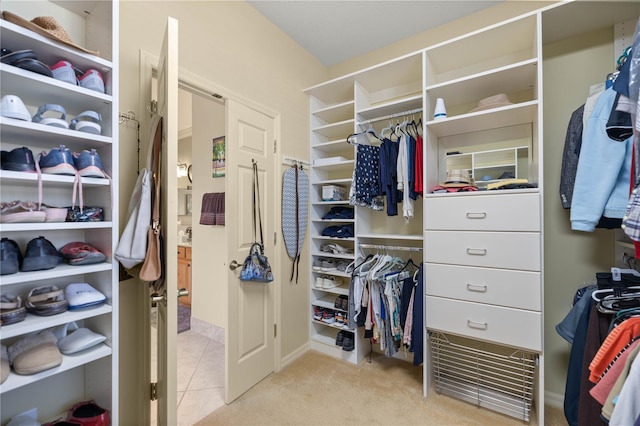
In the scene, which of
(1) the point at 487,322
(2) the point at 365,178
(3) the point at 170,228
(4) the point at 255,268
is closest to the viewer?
(3) the point at 170,228

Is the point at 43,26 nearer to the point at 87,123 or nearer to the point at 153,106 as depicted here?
the point at 87,123

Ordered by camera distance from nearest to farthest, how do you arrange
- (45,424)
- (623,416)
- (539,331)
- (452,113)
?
(623,416), (45,424), (539,331), (452,113)

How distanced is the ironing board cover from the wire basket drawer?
1306mm

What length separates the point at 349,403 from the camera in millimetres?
1923

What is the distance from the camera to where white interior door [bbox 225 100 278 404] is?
1973 millimetres

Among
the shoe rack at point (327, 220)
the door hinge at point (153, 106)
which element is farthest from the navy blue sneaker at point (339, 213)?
the door hinge at point (153, 106)

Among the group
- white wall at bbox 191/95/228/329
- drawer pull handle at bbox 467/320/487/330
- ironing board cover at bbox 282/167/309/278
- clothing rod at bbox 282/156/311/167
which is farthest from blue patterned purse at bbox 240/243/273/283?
drawer pull handle at bbox 467/320/487/330

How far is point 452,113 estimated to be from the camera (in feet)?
7.63

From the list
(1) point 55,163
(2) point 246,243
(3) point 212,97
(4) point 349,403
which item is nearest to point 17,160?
(1) point 55,163

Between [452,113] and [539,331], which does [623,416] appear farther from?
[452,113]

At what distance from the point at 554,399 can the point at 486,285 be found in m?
1.02

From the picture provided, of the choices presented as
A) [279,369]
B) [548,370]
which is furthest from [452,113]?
[279,369]

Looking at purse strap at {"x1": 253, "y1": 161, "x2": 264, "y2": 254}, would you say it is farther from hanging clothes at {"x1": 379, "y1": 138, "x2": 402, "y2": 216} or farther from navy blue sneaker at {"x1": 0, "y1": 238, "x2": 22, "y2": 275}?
navy blue sneaker at {"x1": 0, "y1": 238, "x2": 22, "y2": 275}

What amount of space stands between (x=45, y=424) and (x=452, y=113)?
3.03 m
